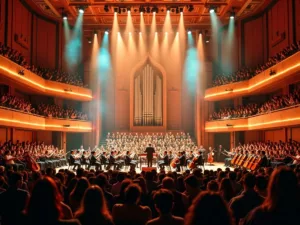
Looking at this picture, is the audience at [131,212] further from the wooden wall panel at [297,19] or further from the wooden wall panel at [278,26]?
the wooden wall panel at [278,26]

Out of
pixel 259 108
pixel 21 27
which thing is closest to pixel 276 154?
pixel 259 108

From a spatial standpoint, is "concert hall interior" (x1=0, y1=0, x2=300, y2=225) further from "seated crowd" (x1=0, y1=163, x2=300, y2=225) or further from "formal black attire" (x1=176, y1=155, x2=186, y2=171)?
"seated crowd" (x1=0, y1=163, x2=300, y2=225)

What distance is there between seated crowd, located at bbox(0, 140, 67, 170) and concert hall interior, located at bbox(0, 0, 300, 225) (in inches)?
6.3

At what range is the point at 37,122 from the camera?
21.3 meters

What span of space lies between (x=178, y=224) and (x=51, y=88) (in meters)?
21.6

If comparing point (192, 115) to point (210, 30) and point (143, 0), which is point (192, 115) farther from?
point (143, 0)

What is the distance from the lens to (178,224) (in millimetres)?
2906

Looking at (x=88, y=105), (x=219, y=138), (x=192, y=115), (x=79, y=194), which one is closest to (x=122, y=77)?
(x=88, y=105)

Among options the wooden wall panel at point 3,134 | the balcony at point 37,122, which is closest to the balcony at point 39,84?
the balcony at point 37,122

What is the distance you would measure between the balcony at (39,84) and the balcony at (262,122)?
355 inches

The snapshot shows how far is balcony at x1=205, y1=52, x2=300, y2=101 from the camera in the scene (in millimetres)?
17469

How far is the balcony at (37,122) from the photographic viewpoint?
56.5 ft

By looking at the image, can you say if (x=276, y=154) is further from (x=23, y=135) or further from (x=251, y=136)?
(x=23, y=135)

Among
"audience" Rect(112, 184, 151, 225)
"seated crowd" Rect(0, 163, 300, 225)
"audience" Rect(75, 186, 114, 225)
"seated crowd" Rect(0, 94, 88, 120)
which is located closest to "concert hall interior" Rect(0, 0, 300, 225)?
"seated crowd" Rect(0, 94, 88, 120)
